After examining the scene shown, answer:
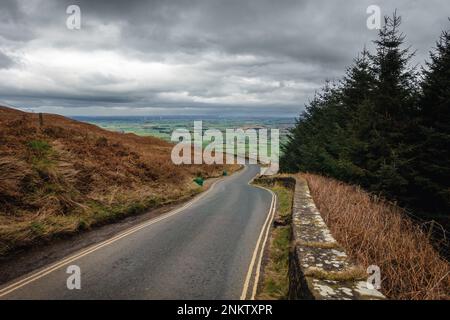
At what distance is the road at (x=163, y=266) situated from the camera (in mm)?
6023

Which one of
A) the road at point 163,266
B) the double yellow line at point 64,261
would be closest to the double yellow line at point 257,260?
the road at point 163,266

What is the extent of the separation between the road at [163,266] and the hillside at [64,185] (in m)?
1.76

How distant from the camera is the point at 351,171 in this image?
1641cm

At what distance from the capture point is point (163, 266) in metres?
7.30

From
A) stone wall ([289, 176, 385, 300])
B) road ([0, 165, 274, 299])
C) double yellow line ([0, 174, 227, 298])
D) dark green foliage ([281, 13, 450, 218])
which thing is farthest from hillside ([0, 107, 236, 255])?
dark green foliage ([281, 13, 450, 218])

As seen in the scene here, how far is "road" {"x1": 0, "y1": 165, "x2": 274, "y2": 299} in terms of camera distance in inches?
237

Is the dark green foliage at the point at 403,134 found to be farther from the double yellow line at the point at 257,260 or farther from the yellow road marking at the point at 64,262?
the yellow road marking at the point at 64,262

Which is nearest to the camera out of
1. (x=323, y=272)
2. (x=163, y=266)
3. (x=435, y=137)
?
(x=323, y=272)

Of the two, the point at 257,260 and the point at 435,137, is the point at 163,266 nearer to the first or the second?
the point at 257,260

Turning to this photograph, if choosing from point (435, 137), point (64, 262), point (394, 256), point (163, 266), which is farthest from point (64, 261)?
point (435, 137)

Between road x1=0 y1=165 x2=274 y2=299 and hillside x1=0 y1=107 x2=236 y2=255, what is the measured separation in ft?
5.77

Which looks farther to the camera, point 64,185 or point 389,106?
point 389,106

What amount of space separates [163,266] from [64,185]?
281 inches

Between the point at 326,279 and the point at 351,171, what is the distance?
1316cm
